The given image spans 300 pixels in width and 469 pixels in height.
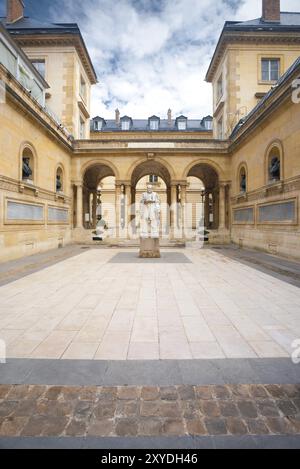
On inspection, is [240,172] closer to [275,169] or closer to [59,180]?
[275,169]

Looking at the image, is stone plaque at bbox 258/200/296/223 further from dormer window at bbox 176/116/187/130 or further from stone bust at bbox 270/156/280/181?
dormer window at bbox 176/116/187/130

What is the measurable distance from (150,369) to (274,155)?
43.5 ft

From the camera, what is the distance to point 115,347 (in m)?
3.31

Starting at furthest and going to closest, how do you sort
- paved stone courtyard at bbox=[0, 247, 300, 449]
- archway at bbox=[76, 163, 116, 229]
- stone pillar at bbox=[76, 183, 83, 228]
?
archway at bbox=[76, 163, 116, 229] < stone pillar at bbox=[76, 183, 83, 228] < paved stone courtyard at bbox=[0, 247, 300, 449]

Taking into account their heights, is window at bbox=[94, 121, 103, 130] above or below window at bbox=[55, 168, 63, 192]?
above

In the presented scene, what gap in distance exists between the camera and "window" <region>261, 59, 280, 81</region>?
70.4 feet

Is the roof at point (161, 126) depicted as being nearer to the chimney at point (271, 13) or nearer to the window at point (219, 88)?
the window at point (219, 88)

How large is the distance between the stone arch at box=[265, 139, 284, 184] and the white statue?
6055 millimetres

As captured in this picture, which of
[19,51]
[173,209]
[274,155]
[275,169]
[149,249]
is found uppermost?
[19,51]

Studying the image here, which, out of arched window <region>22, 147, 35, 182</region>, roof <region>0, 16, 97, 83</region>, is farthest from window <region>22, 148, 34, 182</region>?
roof <region>0, 16, 97, 83</region>

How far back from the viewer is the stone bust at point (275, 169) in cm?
1220

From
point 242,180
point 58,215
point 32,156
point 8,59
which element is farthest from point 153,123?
point 32,156

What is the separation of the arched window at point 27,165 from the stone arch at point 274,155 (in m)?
12.3

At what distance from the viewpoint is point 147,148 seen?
1948cm
